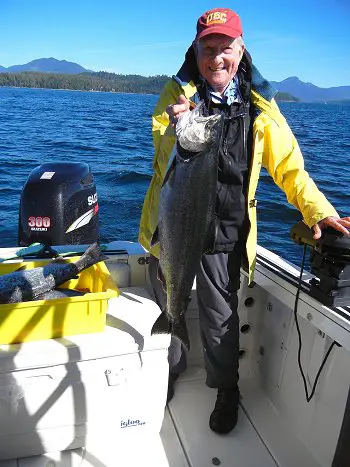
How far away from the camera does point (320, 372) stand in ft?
8.44

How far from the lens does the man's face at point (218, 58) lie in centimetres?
214

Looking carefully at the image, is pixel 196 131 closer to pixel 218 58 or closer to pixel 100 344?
pixel 218 58

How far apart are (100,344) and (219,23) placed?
71.2 inches

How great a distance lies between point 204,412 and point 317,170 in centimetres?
1390

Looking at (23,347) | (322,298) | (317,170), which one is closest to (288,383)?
(322,298)

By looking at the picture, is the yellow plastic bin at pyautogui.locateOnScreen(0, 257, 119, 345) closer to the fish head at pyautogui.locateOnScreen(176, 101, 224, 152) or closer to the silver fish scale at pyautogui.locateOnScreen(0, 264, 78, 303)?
the silver fish scale at pyautogui.locateOnScreen(0, 264, 78, 303)

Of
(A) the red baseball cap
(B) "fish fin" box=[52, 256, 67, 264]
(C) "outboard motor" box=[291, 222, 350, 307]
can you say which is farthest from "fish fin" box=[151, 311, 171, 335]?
(A) the red baseball cap

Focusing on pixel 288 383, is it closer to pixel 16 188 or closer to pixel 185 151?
pixel 185 151

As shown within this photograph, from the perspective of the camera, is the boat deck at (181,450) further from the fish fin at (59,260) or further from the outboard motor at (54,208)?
the outboard motor at (54,208)

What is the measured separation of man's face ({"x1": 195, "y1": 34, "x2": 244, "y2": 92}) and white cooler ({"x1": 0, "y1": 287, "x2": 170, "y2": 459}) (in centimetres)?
146

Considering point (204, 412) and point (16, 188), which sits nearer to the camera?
point (204, 412)

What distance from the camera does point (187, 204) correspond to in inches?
75.2

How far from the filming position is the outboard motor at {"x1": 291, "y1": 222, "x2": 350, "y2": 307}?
7.38 feet

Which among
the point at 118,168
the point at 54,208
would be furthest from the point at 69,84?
the point at 54,208
